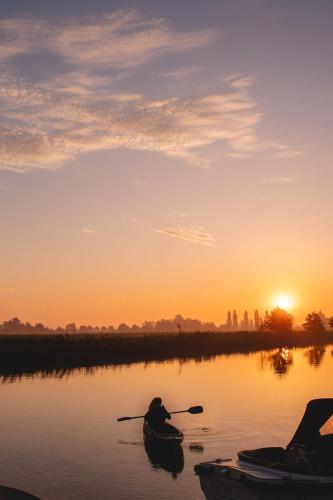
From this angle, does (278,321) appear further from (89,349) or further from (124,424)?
(124,424)

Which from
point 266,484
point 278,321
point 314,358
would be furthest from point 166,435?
point 278,321

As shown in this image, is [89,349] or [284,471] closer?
[284,471]

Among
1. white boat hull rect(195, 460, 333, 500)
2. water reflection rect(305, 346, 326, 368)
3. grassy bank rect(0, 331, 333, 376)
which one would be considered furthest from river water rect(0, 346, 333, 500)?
water reflection rect(305, 346, 326, 368)

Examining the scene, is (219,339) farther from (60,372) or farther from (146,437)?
(146,437)

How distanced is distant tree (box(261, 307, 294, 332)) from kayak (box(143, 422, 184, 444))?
14146 cm

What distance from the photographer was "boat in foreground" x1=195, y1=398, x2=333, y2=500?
1470 cm

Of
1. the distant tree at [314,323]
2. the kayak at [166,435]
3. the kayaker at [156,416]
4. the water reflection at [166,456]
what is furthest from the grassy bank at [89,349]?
the distant tree at [314,323]

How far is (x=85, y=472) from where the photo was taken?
2216 centimetres

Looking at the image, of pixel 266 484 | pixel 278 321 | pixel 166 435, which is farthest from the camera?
pixel 278 321

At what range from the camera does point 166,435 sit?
25.3 metres

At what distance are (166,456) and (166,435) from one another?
43.4 inches

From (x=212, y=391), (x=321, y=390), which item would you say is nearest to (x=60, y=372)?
(x=212, y=391)

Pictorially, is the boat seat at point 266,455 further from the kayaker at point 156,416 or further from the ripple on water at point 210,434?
the ripple on water at point 210,434

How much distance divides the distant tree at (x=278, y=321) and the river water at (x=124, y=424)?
103350mm
